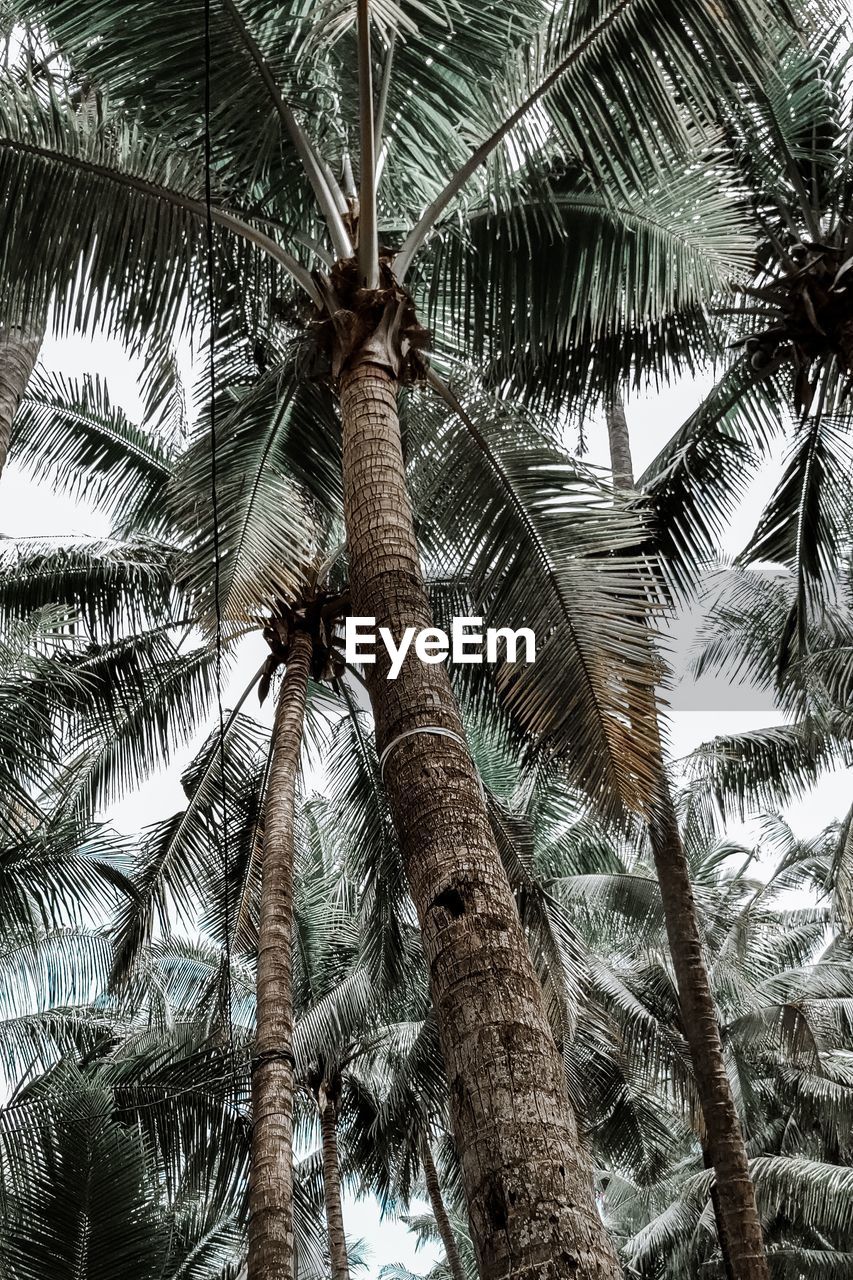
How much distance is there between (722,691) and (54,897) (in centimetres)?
1356

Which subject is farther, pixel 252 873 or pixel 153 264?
pixel 252 873

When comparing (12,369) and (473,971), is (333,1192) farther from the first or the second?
(473,971)

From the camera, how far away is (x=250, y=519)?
671 centimetres

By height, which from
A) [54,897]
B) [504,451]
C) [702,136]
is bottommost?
[54,897]

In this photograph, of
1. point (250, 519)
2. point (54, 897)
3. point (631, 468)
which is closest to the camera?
point (250, 519)

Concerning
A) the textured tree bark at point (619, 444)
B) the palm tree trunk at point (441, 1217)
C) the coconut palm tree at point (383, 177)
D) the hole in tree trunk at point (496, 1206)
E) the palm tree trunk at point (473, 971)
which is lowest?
the palm tree trunk at point (441, 1217)

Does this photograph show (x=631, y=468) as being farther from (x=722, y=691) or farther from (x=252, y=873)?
(x=722, y=691)

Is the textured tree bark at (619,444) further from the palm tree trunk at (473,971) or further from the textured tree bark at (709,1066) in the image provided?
the palm tree trunk at (473,971)

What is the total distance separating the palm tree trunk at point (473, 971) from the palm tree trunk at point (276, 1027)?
3.43m

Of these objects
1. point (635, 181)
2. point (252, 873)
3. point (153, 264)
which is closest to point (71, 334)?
point (153, 264)

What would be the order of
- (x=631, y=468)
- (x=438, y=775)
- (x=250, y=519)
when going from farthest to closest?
(x=631, y=468)
(x=250, y=519)
(x=438, y=775)

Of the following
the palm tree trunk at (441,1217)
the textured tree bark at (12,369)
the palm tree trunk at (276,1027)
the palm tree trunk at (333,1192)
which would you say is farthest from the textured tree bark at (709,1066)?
the palm tree trunk at (441,1217)

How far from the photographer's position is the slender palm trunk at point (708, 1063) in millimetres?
6457

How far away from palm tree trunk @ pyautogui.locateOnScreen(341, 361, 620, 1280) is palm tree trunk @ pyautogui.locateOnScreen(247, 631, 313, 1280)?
3.43m
